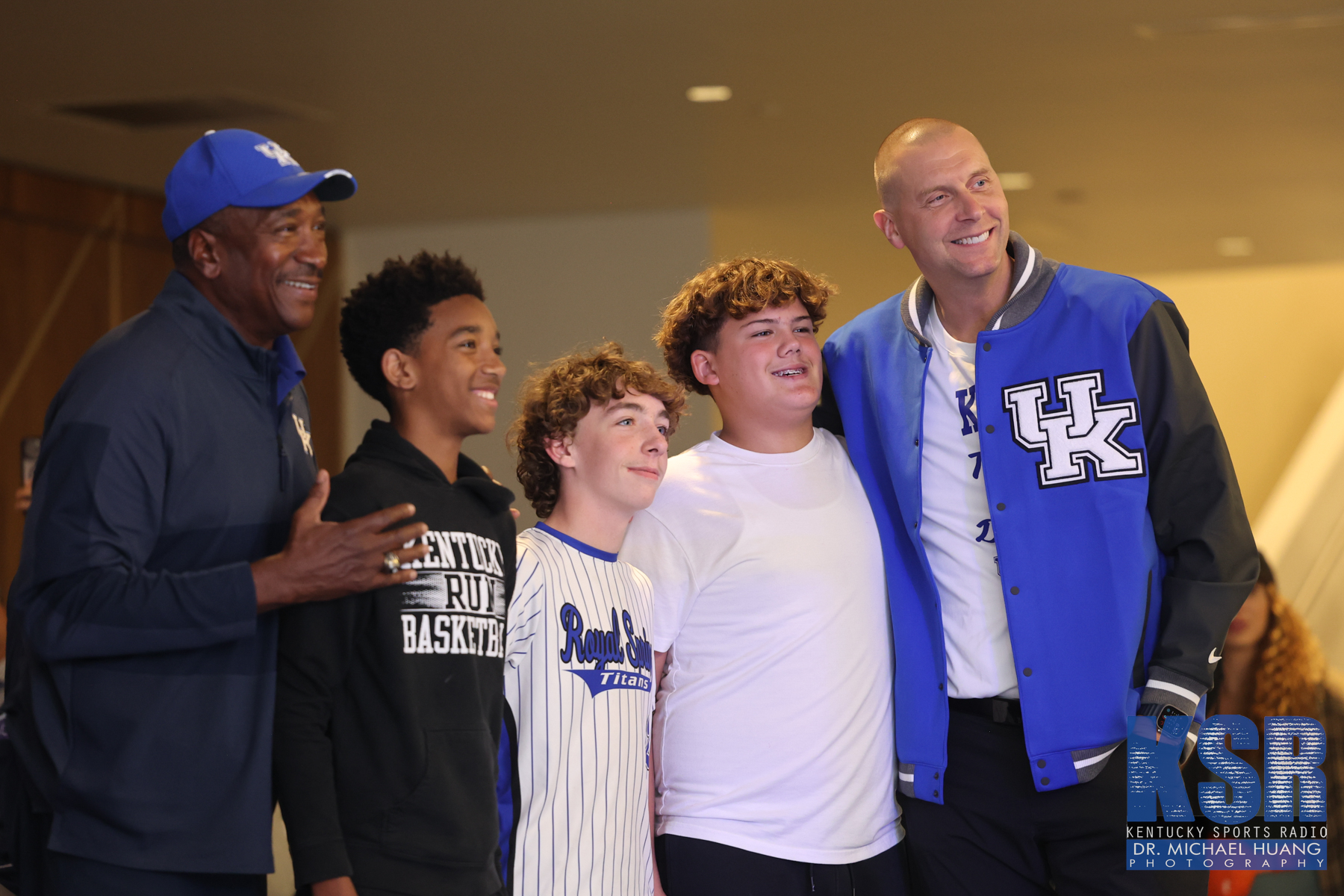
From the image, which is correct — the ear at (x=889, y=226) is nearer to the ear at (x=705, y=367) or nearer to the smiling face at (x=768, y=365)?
the smiling face at (x=768, y=365)

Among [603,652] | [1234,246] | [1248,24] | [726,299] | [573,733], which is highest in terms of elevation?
[1234,246]

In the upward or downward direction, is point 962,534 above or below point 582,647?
above

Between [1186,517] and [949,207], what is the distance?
694mm

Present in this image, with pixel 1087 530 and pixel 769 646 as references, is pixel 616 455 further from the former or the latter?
pixel 1087 530

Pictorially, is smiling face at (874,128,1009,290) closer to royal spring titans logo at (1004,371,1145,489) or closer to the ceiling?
royal spring titans logo at (1004,371,1145,489)

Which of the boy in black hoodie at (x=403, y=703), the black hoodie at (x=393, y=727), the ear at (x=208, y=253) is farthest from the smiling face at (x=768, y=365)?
the ear at (x=208, y=253)

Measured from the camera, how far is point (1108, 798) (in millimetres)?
2145

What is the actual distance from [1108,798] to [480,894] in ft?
3.47

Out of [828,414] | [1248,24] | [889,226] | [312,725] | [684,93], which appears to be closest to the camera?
[312,725]

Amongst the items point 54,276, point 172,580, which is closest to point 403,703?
point 172,580

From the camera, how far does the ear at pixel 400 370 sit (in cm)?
211

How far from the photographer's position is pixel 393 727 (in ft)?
5.97

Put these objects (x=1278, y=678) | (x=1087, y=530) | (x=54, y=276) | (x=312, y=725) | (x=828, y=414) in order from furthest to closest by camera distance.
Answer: (x=54, y=276)
(x=1278, y=678)
(x=828, y=414)
(x=1087, y=530)
(x=312, y=725)

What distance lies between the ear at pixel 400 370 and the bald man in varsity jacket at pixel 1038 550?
2.86 feet
